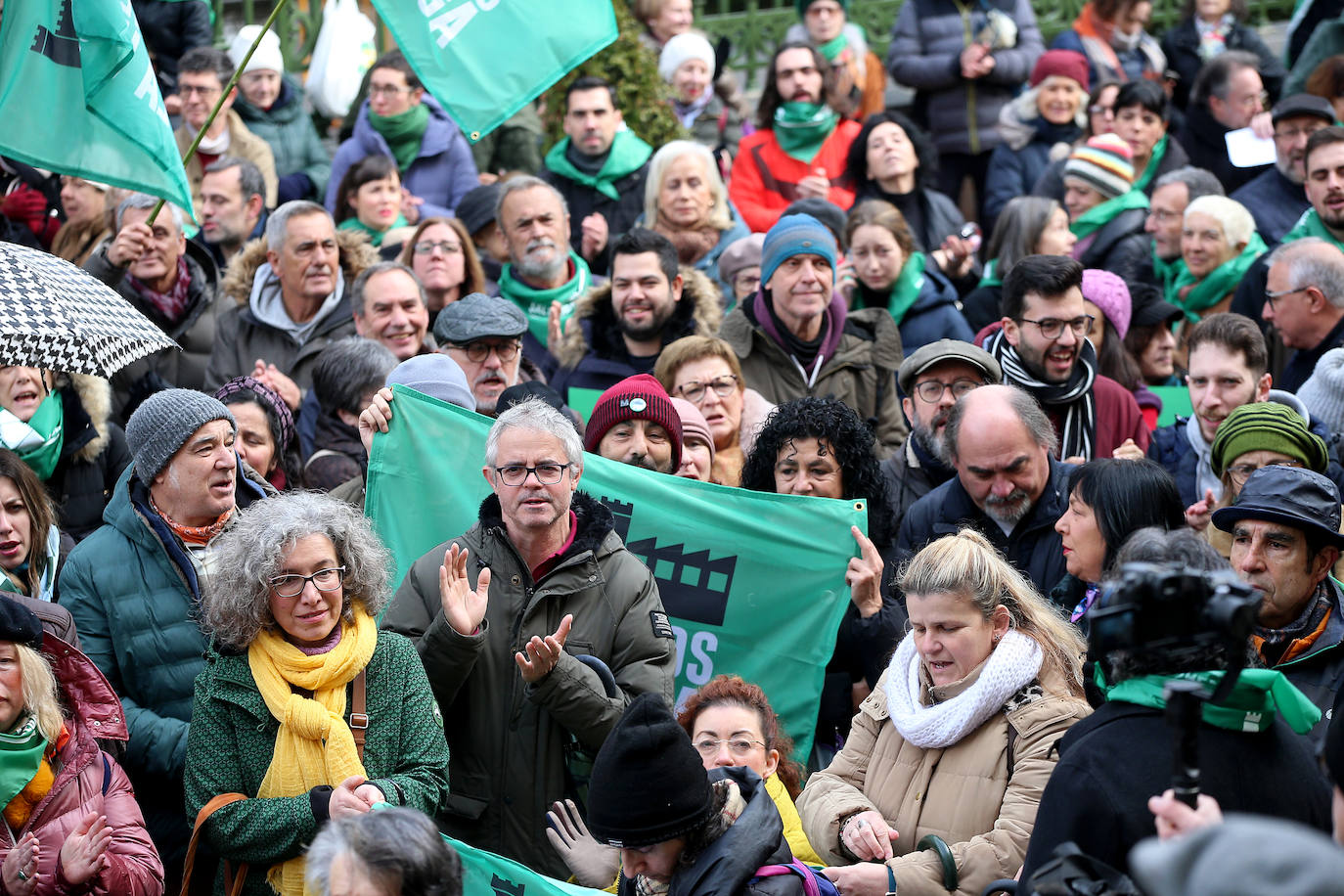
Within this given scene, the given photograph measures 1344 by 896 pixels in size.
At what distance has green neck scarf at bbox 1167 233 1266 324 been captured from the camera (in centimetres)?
905

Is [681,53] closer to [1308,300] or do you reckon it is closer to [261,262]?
[261,262]

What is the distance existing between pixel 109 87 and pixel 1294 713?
16.4 feet

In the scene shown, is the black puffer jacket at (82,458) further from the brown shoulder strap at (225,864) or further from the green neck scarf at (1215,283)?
the green neck scarf at (1215,283)

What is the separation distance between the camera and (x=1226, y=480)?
5.98m

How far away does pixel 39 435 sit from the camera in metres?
6.71

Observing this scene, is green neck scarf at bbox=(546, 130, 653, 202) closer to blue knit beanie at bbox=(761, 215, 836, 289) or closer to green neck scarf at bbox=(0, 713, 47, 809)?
blue knit beanie at bbox=(761, 215, 836, 289)

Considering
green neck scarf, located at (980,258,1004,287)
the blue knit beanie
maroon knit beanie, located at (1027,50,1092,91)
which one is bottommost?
green neck scarf, located at (980,258,1004,287)

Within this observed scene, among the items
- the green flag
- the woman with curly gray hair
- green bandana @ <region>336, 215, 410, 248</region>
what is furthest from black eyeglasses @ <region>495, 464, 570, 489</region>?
green bandana @ <region>336, 215, 410, 248</region>

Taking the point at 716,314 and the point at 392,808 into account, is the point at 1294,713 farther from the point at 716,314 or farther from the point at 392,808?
the point at 716,314

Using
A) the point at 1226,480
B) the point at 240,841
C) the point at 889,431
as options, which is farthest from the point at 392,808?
the point at 889,431

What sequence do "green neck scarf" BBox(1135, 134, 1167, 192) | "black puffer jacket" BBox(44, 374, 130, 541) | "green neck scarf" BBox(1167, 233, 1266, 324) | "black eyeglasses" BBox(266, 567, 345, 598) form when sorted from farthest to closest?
1. "green neck scarf" BBox(1135, 134, 1167, 192)
2. "green neck scarf" BBox(1167, 233, 1266, 324)
3. "black puffer jacket" BBox(44, 374, 130, 541)
4. "black eyeglasses" BBox(266, 567, 345, 598)

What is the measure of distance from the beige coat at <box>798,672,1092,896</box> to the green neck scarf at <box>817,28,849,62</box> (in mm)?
7847

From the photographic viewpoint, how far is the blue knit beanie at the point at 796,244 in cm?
Answer: 768

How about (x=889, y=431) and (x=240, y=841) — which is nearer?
(x=240, y=841)
